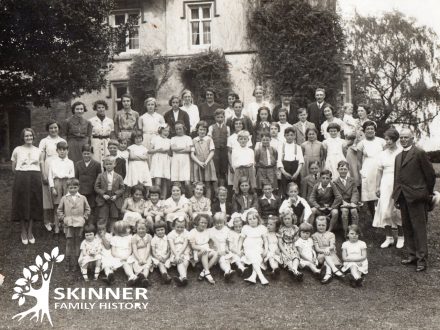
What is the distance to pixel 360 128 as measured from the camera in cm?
1031

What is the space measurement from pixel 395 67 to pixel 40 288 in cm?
2530

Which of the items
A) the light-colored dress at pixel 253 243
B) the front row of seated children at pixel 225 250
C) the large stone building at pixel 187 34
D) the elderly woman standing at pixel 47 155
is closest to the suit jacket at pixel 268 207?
the front row of seated children at pixel 225 250

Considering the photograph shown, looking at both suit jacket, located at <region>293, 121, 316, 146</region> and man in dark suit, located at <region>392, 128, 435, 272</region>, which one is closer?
man in dark suit, located at <region>392, 128, 435, 272</region>

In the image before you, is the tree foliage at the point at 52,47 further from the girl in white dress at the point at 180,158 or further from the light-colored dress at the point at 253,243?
the light-colored dress at the point at 253,243

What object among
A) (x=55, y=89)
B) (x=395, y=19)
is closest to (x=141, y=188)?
(x=55, y=89)

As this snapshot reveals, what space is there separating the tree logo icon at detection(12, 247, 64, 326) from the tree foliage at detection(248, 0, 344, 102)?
422 inches

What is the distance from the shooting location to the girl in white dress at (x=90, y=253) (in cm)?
761

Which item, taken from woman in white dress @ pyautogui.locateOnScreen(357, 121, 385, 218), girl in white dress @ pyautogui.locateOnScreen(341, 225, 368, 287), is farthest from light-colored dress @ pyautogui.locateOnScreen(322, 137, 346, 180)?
girl in white dress @ pyautogui.locateOnScreen(341, 225, 368, 287)

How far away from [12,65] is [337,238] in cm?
960

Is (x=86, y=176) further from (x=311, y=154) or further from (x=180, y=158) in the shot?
(x=311, y=154)

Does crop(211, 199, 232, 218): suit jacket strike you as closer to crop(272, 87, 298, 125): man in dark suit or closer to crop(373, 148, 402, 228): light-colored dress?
crop(272, 87, 298, 125): man in dark suit

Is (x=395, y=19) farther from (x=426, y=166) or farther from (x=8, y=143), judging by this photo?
(x=426, y=166)

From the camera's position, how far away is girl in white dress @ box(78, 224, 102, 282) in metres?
7.61

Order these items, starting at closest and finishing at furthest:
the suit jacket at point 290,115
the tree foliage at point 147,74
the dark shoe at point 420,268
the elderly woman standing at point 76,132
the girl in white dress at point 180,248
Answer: the girl in white dress at point 180,248 → the dark shoe at point 420,268 → the elderly woman standing at point 76,132 → the suit jacket at point 290,115 → the tree foliage at point 147,74
